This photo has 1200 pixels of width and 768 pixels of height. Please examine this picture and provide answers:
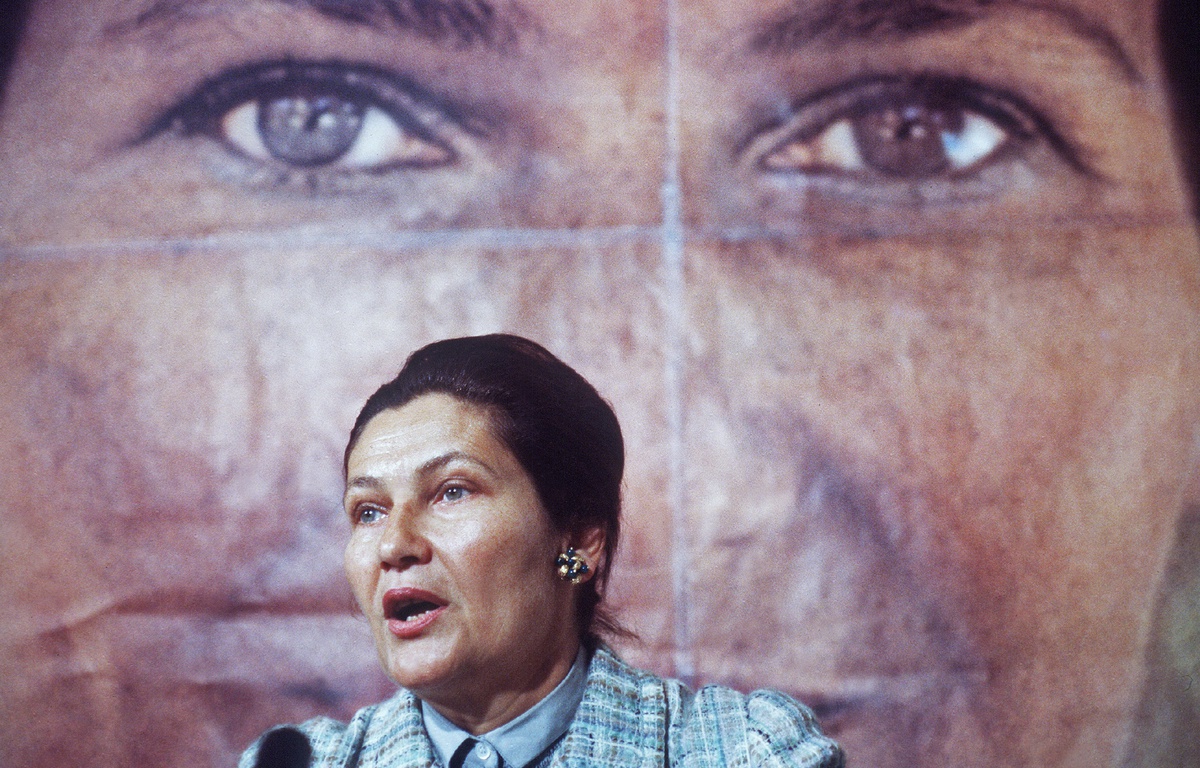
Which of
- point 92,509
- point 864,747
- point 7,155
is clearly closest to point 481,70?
point 7,155

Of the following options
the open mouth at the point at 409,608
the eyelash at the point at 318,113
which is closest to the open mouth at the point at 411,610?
the open mouth at the point at 409,608

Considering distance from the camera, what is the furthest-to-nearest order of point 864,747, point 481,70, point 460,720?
point 481,70
point 864,747
point 460,720

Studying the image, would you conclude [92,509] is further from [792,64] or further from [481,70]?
[792,64]

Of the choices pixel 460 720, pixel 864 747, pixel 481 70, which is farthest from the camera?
pixel 481 70

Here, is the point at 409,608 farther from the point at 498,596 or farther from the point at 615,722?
the point at 615,722

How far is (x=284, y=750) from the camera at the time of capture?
1.27 meters

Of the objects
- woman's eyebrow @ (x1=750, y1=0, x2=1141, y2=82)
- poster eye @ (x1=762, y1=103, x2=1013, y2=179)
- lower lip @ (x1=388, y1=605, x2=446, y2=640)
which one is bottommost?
lower lip @ (x1=388, y1=605, x2=446, y2=640)

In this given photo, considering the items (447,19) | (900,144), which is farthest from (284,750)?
(900,144)

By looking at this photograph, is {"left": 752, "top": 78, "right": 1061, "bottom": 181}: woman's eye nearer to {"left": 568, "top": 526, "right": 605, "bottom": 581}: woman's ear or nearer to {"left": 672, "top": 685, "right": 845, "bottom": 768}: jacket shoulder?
{"left": 568, "top": 526, "right": 605, "bottom": 581}: woman's ear

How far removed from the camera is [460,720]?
3.88 feet

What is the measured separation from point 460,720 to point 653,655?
1.41 ft

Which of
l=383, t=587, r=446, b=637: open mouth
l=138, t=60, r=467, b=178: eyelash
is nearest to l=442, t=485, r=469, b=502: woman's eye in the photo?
l=383, t=587, r=446, b=637: open mouth

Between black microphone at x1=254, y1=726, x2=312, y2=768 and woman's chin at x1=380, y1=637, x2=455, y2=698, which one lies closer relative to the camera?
woman's chin at x1=380, y1=637, x2=455, y2=698

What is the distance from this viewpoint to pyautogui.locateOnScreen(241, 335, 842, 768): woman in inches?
44.2
